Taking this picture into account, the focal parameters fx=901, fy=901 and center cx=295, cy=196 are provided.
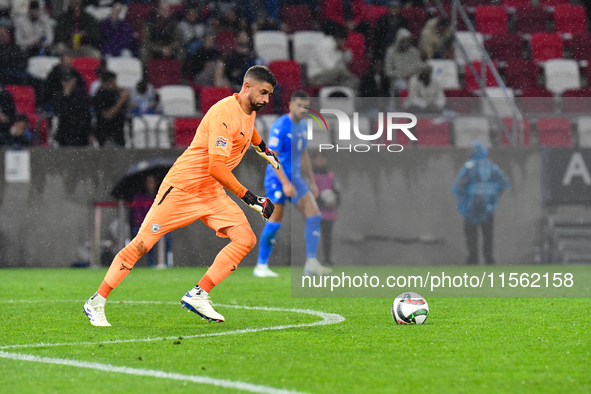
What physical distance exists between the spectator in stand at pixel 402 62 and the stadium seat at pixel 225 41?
317 centimetres

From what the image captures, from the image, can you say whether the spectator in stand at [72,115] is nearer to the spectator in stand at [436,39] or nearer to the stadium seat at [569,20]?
the spectator in stand at [436,39]

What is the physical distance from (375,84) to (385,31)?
1963mm

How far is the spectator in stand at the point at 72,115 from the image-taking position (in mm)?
15055

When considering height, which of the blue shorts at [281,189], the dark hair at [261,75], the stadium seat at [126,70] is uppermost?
the stadium seat at [126,70]

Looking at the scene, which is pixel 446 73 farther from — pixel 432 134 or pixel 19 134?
pixel 19 134

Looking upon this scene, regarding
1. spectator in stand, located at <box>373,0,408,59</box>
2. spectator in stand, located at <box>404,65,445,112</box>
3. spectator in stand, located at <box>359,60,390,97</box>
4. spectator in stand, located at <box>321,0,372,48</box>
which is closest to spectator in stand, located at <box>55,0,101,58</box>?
spectator in stand, located at <box>321,0,372,48</box>

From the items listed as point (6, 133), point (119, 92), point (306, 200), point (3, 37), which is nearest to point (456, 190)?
point (306, 200)

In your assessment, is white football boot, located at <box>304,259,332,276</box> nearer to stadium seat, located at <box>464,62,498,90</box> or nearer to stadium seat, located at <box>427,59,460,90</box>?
stadium seat, located at <box>427,59,460,90</box>

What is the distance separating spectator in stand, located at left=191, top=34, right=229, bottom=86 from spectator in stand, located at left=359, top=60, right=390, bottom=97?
2.53m

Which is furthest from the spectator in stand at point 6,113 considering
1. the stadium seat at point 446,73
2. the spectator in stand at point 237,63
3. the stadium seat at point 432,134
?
the stadium seat at point 446,73

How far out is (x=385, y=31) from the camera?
17.9 m

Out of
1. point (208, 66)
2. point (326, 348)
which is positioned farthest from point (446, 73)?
point (326, 348)

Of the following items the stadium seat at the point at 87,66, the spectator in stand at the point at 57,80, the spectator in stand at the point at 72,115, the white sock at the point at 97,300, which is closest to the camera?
the white sock at the point at 97,300

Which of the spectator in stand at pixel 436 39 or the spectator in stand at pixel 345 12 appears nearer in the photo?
the spectator in stand at pixel 436 39
